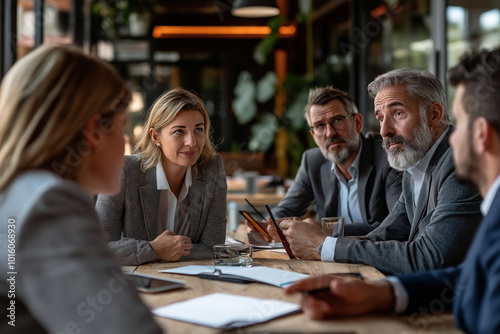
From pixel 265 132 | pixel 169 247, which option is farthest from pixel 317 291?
pixel 265 132

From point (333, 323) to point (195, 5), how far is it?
9596 millimetres

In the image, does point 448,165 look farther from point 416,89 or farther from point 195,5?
point 195,5

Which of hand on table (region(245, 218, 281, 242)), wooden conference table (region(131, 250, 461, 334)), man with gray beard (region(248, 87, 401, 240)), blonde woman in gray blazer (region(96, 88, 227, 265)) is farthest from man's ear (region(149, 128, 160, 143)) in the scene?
man with gray beard (region(248, 87, 401, 240))

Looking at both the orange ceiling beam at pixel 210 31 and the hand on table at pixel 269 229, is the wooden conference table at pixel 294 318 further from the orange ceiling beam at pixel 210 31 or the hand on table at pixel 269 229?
the orange ceiling beam at pixel 210 31

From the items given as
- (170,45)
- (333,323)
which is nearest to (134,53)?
(170,45)

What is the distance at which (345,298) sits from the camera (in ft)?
4.38

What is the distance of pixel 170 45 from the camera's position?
10.4 metres

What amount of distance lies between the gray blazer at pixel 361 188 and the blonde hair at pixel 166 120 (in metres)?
0.91

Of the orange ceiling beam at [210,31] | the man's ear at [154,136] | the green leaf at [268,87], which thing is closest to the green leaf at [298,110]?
the green leaf at [268,87]

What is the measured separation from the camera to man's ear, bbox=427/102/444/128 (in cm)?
→ 243

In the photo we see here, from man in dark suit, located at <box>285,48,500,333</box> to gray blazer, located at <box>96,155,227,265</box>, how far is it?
1.03 m

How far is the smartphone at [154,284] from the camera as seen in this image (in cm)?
162

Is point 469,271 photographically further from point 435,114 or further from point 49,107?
point 435,114

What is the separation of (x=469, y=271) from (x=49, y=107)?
98cm
